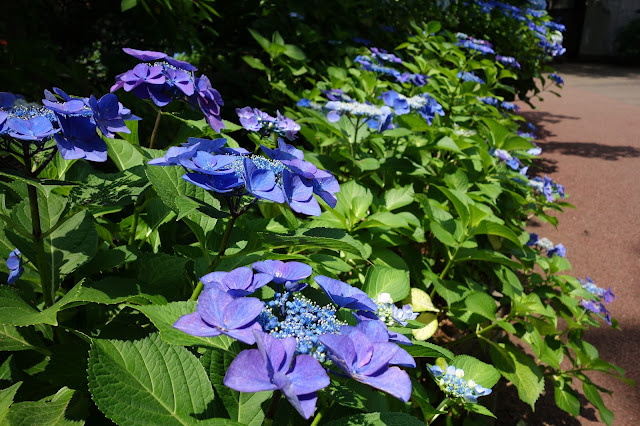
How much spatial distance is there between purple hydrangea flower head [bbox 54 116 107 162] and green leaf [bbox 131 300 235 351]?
295mm

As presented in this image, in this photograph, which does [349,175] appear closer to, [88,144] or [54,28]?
[88,144]

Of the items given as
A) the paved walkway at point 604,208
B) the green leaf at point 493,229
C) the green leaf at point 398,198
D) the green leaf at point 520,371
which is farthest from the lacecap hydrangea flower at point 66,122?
the paved walkway at point 604,208

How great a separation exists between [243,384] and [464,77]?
3.57 meters

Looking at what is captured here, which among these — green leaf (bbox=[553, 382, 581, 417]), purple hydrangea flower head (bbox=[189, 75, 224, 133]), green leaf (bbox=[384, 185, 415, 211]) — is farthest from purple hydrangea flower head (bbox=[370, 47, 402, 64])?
purple hydrangea flower head (bbox=[189, 75, 224, 133])

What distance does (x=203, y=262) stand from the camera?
1037mm

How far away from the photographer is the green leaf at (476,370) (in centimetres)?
129

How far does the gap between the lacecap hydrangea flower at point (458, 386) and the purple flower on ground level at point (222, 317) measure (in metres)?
0.75

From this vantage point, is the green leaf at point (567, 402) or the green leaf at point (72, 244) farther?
the green leaf at point (567, 402)

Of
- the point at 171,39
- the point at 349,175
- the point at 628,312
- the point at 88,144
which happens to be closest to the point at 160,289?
the point at 88,144

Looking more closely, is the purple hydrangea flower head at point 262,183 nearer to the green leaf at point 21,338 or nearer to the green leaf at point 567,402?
the green leaf at point 21,338

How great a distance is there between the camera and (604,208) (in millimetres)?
5652

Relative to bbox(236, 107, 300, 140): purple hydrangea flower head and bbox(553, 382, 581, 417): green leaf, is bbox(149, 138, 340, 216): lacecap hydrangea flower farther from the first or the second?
bbox(553, 382, 581, 417): green leaf

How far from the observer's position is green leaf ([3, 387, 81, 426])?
83 cm

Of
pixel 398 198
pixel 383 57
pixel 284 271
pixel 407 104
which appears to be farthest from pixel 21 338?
pixel 383 57
